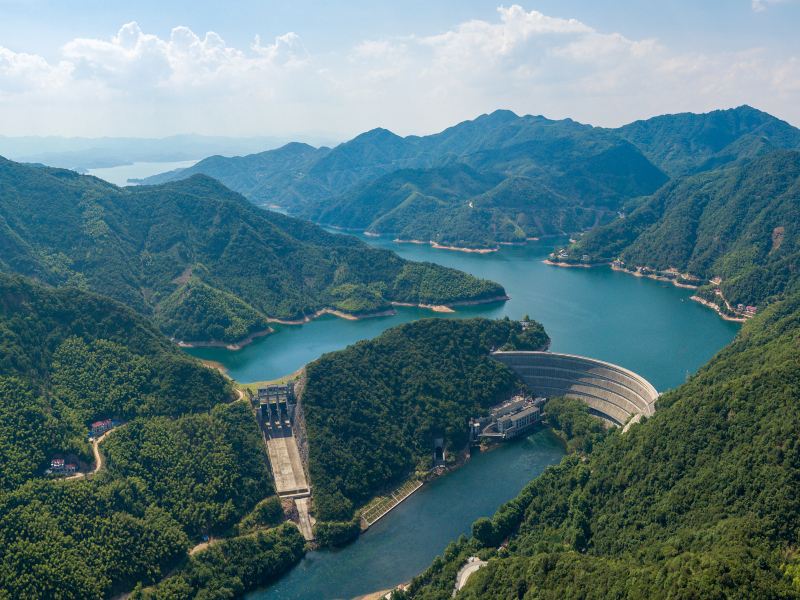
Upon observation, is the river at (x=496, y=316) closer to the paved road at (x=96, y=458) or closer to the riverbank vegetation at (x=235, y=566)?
the riverbank vegetation at (x=235, y=566)

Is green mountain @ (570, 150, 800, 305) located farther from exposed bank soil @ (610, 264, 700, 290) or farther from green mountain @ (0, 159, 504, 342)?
green mountain @ (0, 159, 504, 342)

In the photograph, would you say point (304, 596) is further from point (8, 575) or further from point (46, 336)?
point (46, 336)

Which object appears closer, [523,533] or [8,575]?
[8,575]

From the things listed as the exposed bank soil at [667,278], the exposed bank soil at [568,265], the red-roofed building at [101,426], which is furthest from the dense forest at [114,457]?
the exposed bank soil at [568,265]

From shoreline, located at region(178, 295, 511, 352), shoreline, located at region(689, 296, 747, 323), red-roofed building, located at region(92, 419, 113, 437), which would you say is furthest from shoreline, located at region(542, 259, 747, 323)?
red-roofed building, located at region(92, 419, 113, 437)

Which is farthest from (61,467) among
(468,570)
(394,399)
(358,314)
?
(358,314)

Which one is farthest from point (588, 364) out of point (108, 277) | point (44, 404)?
point (108, 277)
